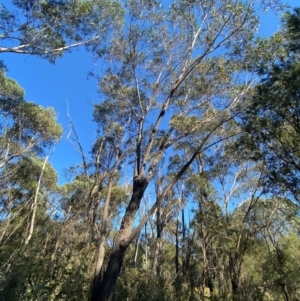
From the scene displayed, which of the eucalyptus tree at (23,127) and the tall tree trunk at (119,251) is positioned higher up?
the eucalyptus tree at (23,127)

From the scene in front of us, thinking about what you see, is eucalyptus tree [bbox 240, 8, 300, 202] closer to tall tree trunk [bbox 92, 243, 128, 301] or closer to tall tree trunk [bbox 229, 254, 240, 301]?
tall tree trunk [bbox 229, 254, 240, 301]

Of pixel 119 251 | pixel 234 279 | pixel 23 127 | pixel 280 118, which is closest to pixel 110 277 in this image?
pixel 119 251

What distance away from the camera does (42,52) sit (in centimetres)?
747

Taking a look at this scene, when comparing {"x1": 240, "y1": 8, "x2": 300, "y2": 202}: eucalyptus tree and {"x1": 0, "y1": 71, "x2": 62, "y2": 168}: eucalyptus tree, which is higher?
{"x1": 0, "y1": 71, "x2": 62, "y2": 168}: eucalyptus tree

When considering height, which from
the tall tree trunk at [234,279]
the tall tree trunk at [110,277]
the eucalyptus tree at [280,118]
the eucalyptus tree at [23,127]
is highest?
the eucalyptus tree at [23,127]

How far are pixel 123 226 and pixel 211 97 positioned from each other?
192 inches

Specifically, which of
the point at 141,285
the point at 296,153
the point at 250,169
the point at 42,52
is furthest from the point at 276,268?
the point at 42,52

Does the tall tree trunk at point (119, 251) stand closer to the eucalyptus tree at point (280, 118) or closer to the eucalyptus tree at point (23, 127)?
the eucalyptus tree at point (280, 118)

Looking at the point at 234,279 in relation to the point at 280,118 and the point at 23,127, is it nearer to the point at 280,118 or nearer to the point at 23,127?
the point at 280,118

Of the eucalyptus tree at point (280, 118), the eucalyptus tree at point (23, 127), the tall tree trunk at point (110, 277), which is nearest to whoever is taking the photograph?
the tall tree trunk at point (110, 277)

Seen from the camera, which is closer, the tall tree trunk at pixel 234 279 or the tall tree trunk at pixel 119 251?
the tall tree trunk at pixel 119 251

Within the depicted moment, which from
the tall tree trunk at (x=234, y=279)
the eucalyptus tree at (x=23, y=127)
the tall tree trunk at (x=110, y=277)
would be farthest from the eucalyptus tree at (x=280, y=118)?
the eucalyptus tree at (x=23, y=127)

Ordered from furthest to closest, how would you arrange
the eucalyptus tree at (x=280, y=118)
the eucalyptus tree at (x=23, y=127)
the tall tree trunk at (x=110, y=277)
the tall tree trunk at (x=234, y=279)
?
the eucalyptus tree at (x=23, y=127)
the tall tree trunk at (x=234, y=279)
the eucalyptus tree at (x=280, y=118)
the tall tree trunk at (x=110, y=277)

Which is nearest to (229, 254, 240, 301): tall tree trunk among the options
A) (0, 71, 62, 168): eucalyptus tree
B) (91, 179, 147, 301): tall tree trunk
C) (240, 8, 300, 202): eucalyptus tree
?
(240, 8, 300, 202): eucalyptus tree
